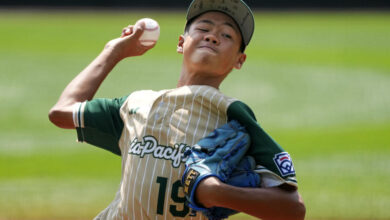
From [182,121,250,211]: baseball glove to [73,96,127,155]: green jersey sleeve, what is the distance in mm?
425

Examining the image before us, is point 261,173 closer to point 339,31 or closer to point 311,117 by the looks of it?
point 311,117

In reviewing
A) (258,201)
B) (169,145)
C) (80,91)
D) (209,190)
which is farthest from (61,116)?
(258,201)

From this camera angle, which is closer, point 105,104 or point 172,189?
point 172,189

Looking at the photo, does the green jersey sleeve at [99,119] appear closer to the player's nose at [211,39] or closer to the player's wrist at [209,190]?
the player's nose at [211,39]

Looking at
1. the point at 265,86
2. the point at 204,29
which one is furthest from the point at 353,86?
the point at 204,29

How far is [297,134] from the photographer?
8320 millimetres

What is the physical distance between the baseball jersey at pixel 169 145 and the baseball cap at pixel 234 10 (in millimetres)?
355

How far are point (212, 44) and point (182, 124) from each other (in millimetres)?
363

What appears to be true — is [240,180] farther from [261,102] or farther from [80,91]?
[261,102]

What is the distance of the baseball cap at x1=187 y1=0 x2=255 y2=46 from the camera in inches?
96.3

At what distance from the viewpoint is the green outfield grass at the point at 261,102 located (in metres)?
6.04

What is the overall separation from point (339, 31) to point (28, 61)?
28.1 ft

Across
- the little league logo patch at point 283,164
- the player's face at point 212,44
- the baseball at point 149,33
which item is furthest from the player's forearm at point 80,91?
the little league logo patch at point 283,164

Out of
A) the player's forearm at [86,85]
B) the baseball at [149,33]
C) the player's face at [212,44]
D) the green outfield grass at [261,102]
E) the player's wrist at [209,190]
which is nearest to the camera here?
the player's wrist at [209,190]
